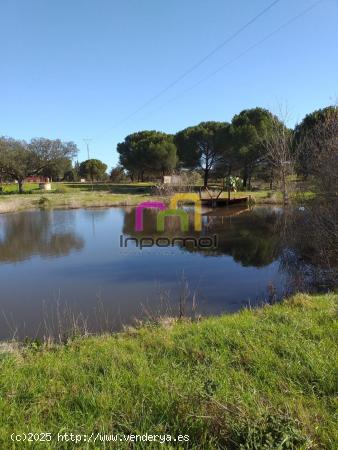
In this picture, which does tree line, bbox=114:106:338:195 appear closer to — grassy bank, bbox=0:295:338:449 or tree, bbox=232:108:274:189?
tree, bbox=232:108:274:189

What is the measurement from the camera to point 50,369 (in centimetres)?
343

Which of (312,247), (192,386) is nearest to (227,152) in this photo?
Result: (312,247)

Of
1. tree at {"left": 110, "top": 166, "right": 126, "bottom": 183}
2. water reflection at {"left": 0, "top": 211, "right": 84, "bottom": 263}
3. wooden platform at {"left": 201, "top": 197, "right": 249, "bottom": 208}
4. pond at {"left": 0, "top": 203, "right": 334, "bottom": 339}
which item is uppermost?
tree at {"left": 110, "top": 166, "right": 126, "bottom": 183}

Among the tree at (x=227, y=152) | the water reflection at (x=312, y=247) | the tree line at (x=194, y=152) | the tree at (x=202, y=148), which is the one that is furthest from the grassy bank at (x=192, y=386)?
the tree at (x=202, y=148)

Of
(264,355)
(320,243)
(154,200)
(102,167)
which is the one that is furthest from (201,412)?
(102,167)

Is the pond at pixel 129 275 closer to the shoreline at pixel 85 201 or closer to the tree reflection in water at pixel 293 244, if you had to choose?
the tree reflection in water at pixel 293 244

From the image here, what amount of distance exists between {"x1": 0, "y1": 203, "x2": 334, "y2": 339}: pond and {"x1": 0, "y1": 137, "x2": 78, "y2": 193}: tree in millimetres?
22873

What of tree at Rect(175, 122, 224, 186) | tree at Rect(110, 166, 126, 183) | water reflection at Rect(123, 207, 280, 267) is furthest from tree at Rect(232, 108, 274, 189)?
tree at Rect(110, 166, 126, 183)

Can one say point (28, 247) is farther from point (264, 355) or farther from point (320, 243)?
point (264, 355)

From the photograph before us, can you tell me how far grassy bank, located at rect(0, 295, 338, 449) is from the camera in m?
2.28

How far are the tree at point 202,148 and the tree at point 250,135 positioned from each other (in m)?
3.23

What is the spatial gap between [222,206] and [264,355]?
2303 centimetres

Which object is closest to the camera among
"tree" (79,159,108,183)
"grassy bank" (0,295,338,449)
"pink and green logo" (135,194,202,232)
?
"grassy bank" (0,295,338,449)

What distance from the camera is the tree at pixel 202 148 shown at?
3966cm
